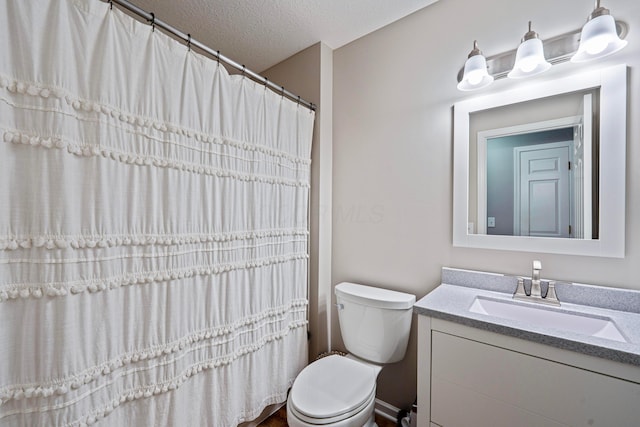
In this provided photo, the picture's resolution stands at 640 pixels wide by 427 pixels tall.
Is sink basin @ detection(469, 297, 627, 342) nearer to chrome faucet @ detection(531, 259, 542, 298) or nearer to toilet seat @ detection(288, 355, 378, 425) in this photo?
chrome faucet @ detection(531, 259, 542, 298)

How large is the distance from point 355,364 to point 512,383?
0.77 m

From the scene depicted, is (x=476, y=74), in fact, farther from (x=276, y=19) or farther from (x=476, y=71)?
(x=276, y=19)

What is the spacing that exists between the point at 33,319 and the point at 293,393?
40.4 inches

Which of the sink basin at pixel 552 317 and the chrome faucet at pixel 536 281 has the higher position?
the chrome faucet at pixel 536 281

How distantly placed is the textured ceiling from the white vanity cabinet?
5.67 feet

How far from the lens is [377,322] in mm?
1462

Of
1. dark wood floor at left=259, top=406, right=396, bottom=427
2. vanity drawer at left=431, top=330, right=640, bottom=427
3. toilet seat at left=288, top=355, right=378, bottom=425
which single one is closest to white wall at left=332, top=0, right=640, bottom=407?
dark wood floor at left=259, top=406, right=396, bottom=427

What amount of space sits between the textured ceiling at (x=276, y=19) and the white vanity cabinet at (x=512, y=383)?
173cm

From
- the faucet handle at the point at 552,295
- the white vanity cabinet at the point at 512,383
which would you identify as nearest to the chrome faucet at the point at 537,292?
the faucet handle at the point at 552,295

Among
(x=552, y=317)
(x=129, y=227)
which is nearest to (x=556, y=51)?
(x=552, y=317)

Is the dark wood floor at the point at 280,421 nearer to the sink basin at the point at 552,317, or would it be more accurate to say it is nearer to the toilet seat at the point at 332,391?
the toilet seat at the point at 332,391

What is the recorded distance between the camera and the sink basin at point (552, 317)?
975mm

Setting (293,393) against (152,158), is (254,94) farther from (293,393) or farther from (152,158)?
(293,393)

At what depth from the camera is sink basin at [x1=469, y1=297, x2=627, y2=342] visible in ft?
3.20
